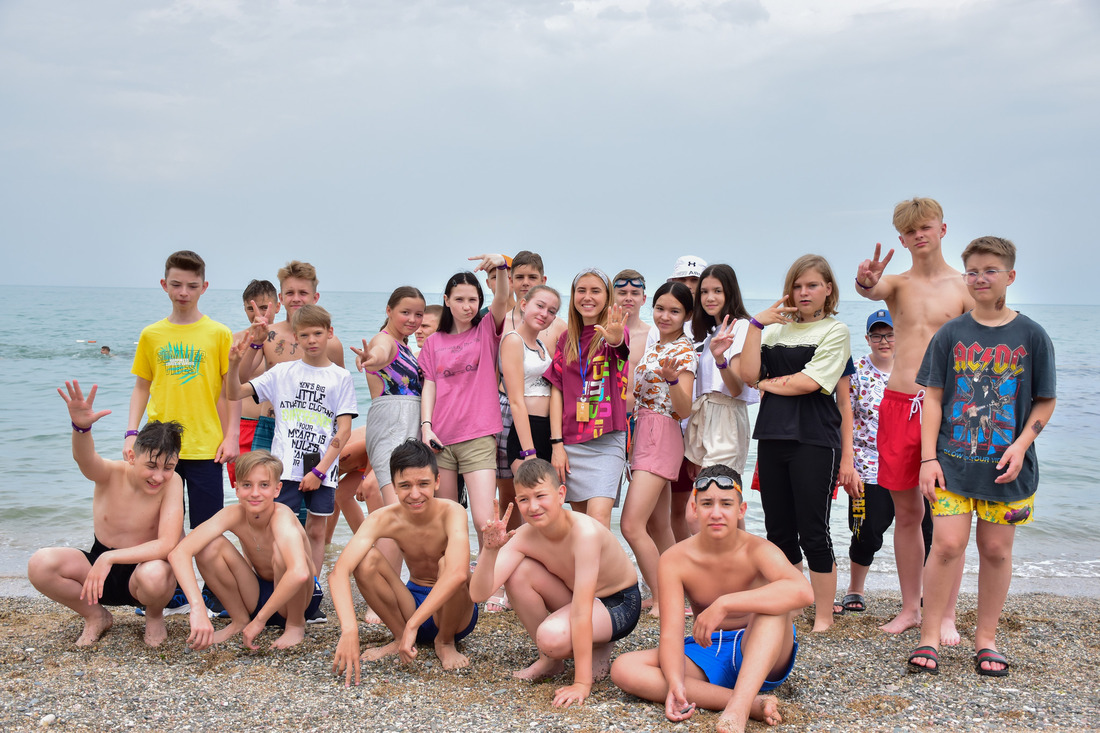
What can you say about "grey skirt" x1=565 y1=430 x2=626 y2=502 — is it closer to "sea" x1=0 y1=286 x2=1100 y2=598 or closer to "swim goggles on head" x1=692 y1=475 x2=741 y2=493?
"swim goggles on head" x1=692 y1=475 x2=741 y2=493

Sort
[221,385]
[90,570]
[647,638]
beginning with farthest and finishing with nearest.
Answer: [221,385]
[647,638]
[90,570]

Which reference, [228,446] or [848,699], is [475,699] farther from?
[228,446]

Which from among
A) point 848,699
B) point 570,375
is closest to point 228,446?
point 570,375

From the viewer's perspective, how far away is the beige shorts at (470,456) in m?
5.02

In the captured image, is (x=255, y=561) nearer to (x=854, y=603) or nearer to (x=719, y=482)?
(x=719, y=482)

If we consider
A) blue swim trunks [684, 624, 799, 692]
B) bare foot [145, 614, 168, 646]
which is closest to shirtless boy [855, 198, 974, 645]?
blue swim trunks [684, 624, 799, 692]

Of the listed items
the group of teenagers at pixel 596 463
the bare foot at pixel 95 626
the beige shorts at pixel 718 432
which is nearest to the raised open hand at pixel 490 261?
the group of teenagers at pixel 596 463

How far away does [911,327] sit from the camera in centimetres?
470

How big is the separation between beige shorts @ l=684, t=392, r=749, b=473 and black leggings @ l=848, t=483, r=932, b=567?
1024mm

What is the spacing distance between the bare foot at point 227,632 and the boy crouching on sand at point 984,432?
3685mm

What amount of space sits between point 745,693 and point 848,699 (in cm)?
77

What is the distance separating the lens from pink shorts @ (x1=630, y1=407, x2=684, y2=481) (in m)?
5.01

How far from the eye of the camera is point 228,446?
5102 mm

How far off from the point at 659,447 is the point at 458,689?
190 cm
